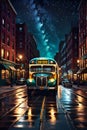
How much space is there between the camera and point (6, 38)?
70938 millimetres

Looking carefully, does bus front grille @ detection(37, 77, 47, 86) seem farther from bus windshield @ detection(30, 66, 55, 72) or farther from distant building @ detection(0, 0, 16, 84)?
distant building @ detection(0, 0, 16, 84)

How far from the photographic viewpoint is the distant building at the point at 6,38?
6547 cm

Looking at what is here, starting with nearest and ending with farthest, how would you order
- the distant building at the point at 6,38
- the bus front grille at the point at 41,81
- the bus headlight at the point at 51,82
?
the bus headlight at the point at 51,82 → the bus front grille at the point at 41,81 → the distant building at the point at 6,38

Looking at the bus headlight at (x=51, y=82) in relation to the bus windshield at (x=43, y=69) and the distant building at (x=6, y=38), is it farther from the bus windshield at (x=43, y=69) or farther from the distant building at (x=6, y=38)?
the distant building at (x=6, y=38)

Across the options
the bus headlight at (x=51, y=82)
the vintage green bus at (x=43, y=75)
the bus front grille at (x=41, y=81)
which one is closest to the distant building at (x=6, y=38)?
the vintage green bus at (x=43, y=75)

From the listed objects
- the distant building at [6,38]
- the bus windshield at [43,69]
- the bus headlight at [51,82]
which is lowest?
the bus headlight at [51,82]

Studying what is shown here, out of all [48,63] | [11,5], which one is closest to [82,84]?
[11,5]

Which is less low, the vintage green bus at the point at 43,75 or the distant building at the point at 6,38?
the distant building at the point at 6,38

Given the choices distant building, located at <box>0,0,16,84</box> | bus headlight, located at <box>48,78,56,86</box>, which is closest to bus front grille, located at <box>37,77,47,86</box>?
bus headlight, located at <box>48,78,56,86</box>

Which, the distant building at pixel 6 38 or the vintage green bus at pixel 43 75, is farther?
the distant building at pixel 6 38

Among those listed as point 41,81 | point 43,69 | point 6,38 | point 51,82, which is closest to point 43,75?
point 41,81

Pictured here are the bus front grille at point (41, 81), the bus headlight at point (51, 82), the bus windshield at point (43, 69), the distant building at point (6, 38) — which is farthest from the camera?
the distant building at point (6, 38)

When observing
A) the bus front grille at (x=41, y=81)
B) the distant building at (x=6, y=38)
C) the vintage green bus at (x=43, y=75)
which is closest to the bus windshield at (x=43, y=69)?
the vintage green bus at (x=43, y=75)

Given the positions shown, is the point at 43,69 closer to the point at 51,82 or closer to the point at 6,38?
the point at 51,82
